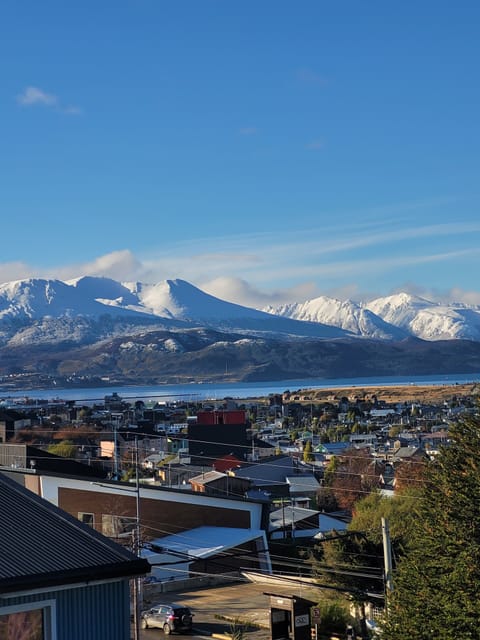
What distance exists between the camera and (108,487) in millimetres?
32062

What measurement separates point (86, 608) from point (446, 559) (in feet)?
18.3

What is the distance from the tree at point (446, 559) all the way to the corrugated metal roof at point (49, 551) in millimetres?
4695

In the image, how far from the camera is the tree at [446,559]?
473 inches

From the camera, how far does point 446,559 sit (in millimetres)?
12617

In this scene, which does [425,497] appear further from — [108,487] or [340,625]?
[108,487]

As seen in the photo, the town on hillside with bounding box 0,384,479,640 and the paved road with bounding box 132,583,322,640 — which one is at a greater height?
the town on hillside with bounding box 0,384,479,640

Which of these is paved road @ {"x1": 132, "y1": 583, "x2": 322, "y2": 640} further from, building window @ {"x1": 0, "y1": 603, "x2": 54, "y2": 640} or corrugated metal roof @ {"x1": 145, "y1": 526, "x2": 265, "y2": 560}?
building window @ {"x1": 0, "y1": 603, "x2": 54, "y2": 640}

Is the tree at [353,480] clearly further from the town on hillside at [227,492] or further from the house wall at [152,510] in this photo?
the house wall at [152,510]

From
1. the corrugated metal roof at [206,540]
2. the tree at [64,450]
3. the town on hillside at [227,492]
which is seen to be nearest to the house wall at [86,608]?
the town on hillside at [227,492]

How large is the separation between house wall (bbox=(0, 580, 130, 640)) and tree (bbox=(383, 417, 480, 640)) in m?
4.76

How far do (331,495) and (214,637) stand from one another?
106 feet

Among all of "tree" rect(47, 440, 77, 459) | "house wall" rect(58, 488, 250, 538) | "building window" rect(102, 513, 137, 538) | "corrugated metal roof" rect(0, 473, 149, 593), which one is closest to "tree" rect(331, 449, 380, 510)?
"house wall" rect(58, 488, 250, 538)

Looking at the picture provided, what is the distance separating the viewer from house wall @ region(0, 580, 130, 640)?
8.69 m

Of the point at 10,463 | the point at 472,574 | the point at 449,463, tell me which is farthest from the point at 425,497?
the point at 10,463
